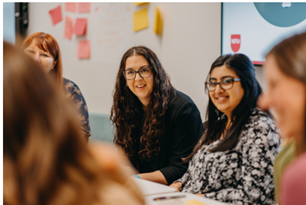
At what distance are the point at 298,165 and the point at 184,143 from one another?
1200mm

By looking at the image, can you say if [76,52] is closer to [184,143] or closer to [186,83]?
[186,83]

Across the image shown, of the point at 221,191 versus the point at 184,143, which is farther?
the point at 184,143

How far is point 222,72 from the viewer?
1.41 m

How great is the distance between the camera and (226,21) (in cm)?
199

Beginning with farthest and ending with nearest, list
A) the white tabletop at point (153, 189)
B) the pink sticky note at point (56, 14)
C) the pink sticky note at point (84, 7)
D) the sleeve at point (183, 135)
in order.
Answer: the pink sticky note at point (56, 14), the pink sticky note at point (84, 7), the sleeve at point (183, 135), the white tabletop at point (153, 189)

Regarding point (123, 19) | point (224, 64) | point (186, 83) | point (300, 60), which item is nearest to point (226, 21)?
point (186, 83)

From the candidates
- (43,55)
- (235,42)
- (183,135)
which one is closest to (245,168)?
(183,135)

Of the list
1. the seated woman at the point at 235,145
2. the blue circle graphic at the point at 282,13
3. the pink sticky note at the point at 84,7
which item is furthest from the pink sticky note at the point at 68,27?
the seated woman at the point at 235,145

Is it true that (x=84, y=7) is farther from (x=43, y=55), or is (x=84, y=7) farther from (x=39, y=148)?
(x=39, y=148)

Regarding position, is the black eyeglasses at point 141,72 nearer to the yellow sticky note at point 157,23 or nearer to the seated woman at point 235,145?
the seated woman at point 235,145

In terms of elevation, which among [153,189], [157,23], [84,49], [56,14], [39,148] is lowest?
[153,189]

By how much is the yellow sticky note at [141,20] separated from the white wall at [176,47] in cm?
3

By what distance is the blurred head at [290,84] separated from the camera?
0.73 metres

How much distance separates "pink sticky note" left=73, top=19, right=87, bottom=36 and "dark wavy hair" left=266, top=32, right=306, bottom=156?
254 centimetres
